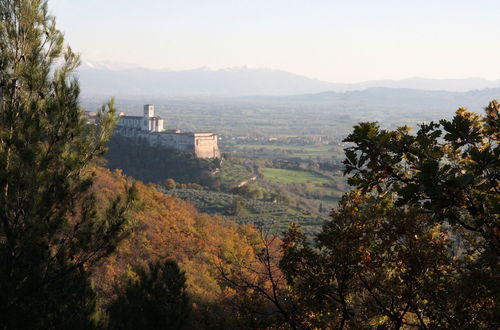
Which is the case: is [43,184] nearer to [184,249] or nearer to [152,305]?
[152,305]

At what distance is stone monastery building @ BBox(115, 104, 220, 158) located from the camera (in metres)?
81.5

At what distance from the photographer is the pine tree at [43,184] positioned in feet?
26.7

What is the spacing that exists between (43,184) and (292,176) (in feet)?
270

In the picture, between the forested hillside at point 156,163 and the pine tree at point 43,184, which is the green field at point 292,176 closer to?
the forested hillside at point 156,163

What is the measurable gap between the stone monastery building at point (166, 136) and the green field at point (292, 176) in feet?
38.0

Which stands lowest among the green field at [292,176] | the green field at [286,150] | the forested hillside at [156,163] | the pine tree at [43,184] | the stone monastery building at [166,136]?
the green field at [292,176]

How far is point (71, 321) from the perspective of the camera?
8.41m

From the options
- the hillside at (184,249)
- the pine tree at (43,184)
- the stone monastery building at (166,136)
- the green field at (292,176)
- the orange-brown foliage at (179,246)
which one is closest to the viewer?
the pine tree at (43,184)

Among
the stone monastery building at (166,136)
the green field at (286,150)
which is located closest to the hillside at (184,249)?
the stone monastery building at (166,136)

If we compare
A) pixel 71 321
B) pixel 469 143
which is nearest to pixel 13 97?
pixel 71 321

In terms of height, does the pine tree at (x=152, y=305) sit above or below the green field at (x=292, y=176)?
above

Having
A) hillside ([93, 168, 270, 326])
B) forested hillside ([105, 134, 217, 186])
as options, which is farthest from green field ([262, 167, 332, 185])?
hillside ([93, 168, 270, 326])

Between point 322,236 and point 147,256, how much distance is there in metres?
21.2

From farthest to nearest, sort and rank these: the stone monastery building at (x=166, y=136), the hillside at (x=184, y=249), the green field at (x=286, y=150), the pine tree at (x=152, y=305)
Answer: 1. the green field at (x=286, y=150)
2. the stone monastery building at (x=166, y=136)
3. the hillside at (x=184, y=249)
4. the pine tree at (x=152, y=305)
